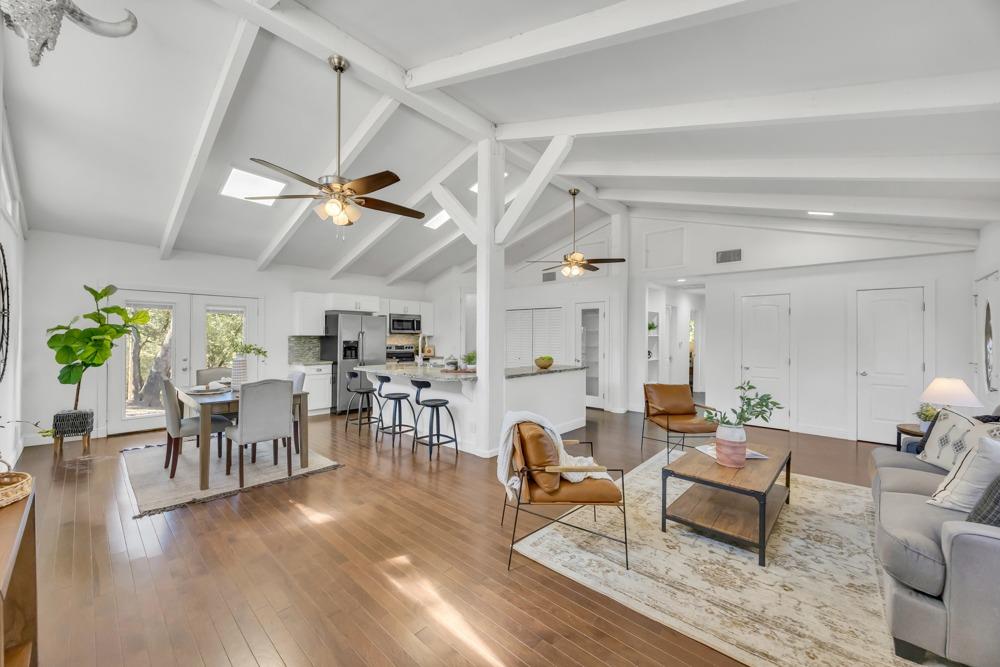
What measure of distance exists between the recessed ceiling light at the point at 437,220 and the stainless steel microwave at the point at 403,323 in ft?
7.38

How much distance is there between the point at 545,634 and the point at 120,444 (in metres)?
6.13

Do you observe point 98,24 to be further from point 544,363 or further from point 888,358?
point 888,358

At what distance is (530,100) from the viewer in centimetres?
407

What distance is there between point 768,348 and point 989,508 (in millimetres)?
4709

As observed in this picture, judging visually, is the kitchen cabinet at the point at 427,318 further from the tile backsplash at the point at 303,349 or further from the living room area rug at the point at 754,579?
the living room area rug at the point at 754,579

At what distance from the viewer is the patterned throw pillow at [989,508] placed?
1869 millimetres

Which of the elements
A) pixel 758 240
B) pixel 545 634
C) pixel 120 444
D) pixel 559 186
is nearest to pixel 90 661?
pixel 545 634

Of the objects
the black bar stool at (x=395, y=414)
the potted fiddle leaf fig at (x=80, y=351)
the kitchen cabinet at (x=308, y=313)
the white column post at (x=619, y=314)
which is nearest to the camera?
the potted fiddle leaf fig at (x=80, y=351)

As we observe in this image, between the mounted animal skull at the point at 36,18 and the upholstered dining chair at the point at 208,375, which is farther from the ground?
the mounted animal skull at the point at 36,18

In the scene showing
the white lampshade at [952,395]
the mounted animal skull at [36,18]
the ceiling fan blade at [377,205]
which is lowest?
the white lampshade at [952,395]

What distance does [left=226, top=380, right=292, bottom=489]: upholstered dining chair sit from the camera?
12.4 feet

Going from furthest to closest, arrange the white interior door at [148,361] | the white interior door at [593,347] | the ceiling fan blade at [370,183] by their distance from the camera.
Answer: the white interior door at [593,347] → the white interior door at [148,361] → the ceiling fan blade at [370,183]

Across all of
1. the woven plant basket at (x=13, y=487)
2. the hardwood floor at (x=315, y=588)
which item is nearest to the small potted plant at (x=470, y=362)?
the hardwood floor at (x=315, y=588)

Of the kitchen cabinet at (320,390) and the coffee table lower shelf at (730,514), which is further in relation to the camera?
the kitchen cabinet at (320,390)
